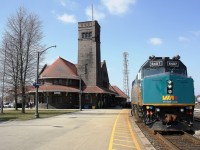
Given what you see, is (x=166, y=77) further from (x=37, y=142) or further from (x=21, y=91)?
(x=21, y=91)

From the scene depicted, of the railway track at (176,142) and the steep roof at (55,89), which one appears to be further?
the steep roof at (55,89)

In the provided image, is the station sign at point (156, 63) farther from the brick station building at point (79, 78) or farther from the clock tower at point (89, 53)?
the clock tower at point (89, 53)

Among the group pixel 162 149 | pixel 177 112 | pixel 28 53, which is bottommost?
pixel 162 149

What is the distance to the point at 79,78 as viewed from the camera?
7906cm

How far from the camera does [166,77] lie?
18531 mm

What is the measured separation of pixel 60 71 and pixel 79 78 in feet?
15.6

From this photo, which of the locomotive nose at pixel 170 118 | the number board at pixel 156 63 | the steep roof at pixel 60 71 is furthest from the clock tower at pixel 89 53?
the locomotive nose at pixel 170 118

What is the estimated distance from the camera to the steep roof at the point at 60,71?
7812cm

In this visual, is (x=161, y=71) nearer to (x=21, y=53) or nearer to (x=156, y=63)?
(x=156, y=63)

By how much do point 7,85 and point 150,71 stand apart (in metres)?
34.8

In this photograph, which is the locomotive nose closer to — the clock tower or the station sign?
the station sign

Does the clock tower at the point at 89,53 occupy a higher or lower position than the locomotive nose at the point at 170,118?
higher

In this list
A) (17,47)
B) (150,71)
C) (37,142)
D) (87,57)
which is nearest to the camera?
(37,142)

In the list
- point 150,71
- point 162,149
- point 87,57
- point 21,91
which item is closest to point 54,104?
point 87,57
